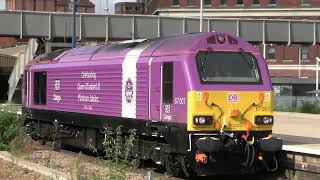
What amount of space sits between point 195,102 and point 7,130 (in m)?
5.91

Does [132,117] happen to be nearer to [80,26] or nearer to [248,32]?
[80,26]

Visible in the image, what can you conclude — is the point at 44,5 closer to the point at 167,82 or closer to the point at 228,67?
the point at 167,82

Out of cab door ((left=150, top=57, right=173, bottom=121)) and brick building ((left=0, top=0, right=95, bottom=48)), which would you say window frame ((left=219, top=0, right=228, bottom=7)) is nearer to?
brick building ((left=0, top=0, right=95, bottom=48))

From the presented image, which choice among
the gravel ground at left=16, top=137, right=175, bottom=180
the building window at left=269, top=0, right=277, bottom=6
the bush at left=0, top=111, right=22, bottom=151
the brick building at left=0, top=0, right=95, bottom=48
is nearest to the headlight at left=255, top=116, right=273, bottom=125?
the gravel ground at left=16, top=137, right=175, bottom=180

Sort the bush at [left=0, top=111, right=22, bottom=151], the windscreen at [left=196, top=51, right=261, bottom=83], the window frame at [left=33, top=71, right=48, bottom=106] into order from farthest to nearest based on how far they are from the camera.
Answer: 1. the window frame at [left=33, top=71, right=48, bottom=106]
2. the bush at [left=0, top=111, right=22, bottom=151]
3. the windscreen at [left=196, top=51, right=261, bottom=83]

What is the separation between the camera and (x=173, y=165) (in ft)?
41.9

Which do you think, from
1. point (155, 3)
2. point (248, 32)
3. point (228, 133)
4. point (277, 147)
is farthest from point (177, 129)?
point (155, 3)

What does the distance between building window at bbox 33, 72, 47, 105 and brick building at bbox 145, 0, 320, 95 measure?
58613mm

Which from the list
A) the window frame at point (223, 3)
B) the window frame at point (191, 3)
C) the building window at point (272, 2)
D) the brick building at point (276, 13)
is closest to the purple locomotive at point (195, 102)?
the brick building at point (276, 13)

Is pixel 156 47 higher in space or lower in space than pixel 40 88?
higher

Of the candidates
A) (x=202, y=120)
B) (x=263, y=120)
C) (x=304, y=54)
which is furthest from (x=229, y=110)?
(x=304, y=54)

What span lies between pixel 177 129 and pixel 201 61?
4.58 feet

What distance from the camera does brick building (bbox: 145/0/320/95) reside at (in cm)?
8212

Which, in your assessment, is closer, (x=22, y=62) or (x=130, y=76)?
(x=130, y=76)
